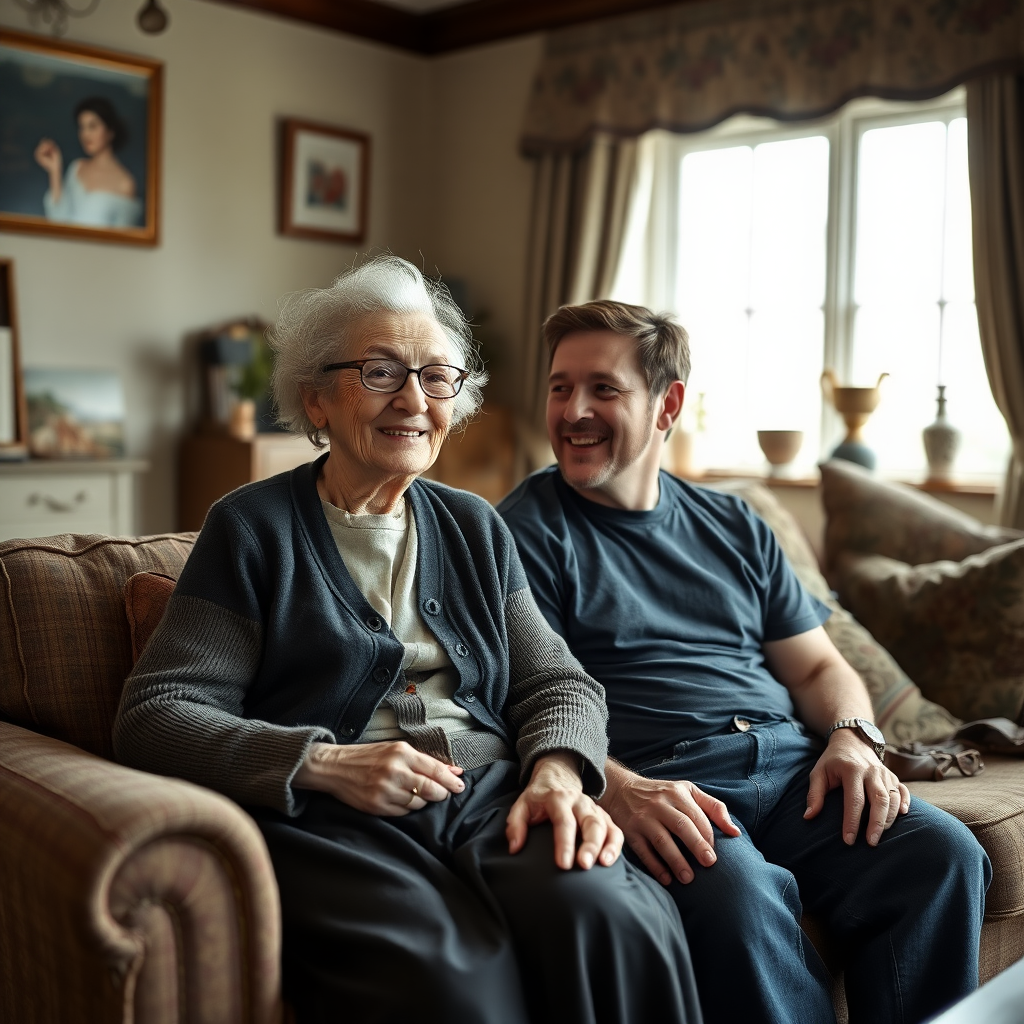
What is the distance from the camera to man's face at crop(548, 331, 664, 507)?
1.99 meters

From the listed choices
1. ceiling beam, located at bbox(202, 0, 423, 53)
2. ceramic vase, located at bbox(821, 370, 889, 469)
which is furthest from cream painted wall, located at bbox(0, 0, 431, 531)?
ceramic vase, located at bbox(821, 370, 889, 469)

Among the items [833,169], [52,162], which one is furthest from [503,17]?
[52,162]

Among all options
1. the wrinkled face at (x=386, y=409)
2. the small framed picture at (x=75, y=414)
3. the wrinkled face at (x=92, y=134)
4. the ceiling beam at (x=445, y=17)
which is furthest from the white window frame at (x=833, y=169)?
the wrinkled face at (x=386, y=409)

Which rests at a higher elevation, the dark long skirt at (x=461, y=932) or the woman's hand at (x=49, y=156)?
the woman's hand at (x=49, y=156)

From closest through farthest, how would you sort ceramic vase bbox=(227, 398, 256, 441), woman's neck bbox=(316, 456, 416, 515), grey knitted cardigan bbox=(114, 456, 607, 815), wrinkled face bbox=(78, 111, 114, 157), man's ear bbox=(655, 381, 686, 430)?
grey knitted cardigan bbox=(114, 456, 607, 815)
woman's neck bbox=(316, 456, 416, 515)
man's ear bbox=(655, 381, 686, 430)
wrinkled face bbox=(78, 111, 114, 157)
ceramic vase bbox=(227, 398, 256, 441)

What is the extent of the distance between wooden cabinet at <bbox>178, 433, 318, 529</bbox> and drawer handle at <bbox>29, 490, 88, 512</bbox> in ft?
1.70

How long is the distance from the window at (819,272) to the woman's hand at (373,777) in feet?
10.2

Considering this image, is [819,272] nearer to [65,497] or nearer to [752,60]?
[752,60]

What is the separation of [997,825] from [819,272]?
3.25 m

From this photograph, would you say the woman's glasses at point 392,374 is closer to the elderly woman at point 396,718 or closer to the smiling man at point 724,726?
the elderly woman at point 396,718

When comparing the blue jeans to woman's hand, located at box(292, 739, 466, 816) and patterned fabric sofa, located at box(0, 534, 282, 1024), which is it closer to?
woman's hand, located at box(292, 739, 466, 816)

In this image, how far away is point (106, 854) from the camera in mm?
1159

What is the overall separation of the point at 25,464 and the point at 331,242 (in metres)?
1.87

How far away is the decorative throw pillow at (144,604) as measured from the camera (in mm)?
1657
